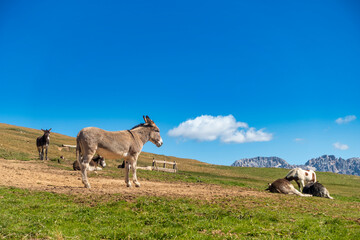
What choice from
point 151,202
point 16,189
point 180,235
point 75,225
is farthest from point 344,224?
point 16,189

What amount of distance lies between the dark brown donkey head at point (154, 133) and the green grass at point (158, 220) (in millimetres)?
6130

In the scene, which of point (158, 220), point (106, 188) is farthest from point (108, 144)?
point (158, 220)

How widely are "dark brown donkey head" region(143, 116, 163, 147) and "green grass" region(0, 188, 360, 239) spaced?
20.1ft

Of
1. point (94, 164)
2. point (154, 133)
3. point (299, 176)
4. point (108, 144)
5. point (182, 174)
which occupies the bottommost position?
point (182, 174)

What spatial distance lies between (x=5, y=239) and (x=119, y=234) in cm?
268

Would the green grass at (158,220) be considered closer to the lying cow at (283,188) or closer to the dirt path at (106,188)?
the dirt path at (106,188)

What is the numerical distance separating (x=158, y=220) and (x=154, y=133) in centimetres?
883

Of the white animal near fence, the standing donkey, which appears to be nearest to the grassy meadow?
the standing donkey

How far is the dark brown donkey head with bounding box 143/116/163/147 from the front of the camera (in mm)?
17203

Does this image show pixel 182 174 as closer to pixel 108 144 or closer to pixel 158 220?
pixel 108 144

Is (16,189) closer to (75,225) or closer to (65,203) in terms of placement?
(65,203)

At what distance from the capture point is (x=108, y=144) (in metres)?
14.8

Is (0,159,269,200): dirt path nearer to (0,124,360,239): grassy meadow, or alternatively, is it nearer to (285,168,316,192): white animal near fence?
(0,124,360,239): grassy meadow

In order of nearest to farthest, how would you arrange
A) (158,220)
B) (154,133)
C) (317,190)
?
(158,220) → (154,133) → (317,190)
